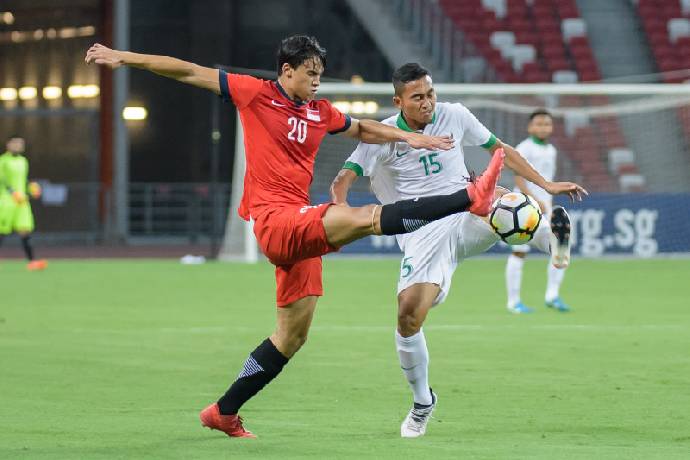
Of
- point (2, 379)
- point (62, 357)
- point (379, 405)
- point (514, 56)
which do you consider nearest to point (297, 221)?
point (379, 405)

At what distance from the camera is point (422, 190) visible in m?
8.08

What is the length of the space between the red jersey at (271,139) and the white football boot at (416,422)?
1198 mm

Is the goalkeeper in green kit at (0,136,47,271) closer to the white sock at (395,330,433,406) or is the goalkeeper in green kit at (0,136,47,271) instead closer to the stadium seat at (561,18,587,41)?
the stadium seat at (561,18,587,41)

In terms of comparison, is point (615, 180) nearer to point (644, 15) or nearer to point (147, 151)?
point (644, 15)

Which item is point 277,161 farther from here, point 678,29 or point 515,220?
point 678,29

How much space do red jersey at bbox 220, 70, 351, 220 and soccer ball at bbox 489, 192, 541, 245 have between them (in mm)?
967

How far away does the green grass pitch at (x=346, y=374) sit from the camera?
702cm

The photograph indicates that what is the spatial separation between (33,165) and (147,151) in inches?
97.5

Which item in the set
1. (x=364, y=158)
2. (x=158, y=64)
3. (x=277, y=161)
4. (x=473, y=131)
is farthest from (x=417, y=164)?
(x=158, y=64)

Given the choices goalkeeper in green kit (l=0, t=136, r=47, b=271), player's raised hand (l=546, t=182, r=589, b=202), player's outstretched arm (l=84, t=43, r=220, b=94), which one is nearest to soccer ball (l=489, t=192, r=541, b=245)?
player's raised hand (l=546, t=182, r=589, b=202)

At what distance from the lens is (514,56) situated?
28.1 metres

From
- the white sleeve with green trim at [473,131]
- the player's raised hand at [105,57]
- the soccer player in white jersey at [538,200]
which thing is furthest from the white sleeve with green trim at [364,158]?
the soccer player in white jersey at [538,200]

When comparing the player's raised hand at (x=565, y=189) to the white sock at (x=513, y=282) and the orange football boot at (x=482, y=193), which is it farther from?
the white sock at (x=513, y=282)

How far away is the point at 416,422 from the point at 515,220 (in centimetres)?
112
